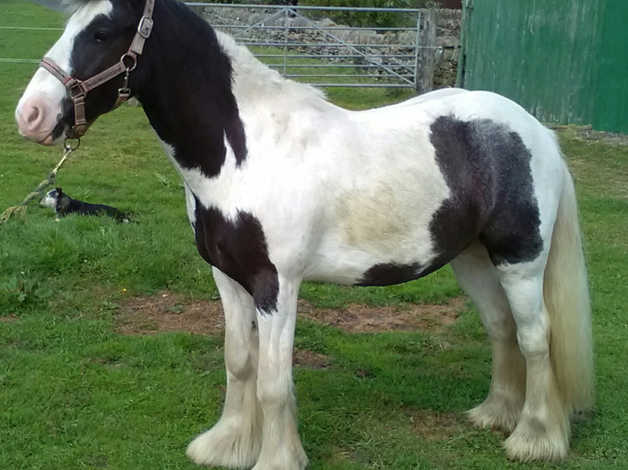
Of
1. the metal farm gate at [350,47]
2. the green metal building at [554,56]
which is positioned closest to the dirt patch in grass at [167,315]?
the metal farm gate at [350,47]

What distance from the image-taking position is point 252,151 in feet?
9.66

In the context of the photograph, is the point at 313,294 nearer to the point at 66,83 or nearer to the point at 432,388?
the point at 432,388

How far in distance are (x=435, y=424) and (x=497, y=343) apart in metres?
0.52

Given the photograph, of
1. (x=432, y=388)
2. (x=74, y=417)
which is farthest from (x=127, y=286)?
(x=432, y=388)

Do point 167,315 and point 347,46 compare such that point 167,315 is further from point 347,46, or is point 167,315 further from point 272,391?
point 347,46

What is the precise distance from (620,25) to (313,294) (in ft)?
23.9

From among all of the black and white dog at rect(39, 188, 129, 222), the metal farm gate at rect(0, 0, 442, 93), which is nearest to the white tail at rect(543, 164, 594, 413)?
the black and white dog at rect(39, 188, 129, 222)

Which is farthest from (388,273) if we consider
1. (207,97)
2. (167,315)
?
(167,315)

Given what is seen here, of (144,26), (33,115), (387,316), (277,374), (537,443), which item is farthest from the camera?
(387,316)

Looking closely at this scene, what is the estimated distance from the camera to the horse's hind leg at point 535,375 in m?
3.43

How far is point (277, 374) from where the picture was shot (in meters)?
3.03

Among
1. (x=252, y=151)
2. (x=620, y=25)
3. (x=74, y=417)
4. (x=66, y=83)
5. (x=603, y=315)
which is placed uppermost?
(x=620, y=25)

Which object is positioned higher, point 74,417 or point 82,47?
point 82,47

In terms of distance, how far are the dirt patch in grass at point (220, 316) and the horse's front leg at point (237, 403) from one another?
1.40m
